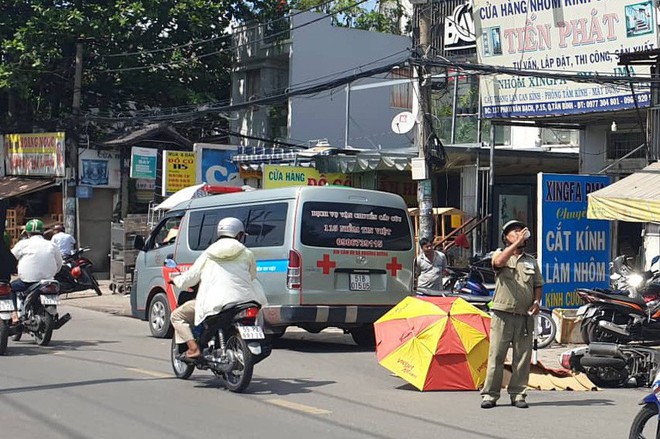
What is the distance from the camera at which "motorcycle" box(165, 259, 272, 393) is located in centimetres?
897

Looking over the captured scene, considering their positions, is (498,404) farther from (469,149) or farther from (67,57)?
(67,57)

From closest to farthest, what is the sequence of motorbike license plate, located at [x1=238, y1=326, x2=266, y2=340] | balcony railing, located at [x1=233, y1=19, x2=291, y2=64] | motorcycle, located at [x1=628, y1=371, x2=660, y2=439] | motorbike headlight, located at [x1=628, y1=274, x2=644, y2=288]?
motorcycle, located at [x1=628, y1=371, x2=660, y2=439] < motorbike license plate, located at [x1=238, y1=326, x2=266, y2=340] < motorbike headlight, located at [x1=628, y1=274, x2=644, y2=288] < balcony railing, located at [x1=233, y1=19, x2=291, y2=64]

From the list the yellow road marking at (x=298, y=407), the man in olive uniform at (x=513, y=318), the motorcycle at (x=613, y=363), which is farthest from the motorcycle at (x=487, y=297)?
the yellow road marking at (x=298, y=407)

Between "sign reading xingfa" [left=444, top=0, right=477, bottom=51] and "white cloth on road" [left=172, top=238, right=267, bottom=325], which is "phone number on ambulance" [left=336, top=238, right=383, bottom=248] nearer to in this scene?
"white cloth on road" [left=172, top=238, right=267, bottom=325]

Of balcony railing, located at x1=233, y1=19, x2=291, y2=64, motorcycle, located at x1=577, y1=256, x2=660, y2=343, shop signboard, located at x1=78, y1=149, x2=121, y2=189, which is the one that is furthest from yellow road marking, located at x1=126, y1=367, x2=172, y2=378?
balcony railing, located at x1=233, y1=19, x2=291, y2=64

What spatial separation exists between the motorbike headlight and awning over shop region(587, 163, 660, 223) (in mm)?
998

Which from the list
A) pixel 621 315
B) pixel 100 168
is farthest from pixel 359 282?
pixel 100 168

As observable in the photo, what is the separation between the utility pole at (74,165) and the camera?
2688cm

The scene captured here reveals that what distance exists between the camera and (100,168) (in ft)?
93.2

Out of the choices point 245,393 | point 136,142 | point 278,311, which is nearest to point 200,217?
point 278,311

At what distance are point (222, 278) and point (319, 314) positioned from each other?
3.48 metres

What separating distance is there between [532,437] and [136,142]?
2266 centimetres

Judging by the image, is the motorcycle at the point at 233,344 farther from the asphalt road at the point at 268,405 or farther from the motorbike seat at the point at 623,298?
the motorbike seat at the point at 623,298

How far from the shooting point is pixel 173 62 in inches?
1171
